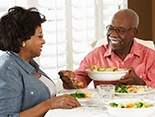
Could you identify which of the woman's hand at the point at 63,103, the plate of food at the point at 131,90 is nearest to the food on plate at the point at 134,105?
the woman's hand at the point at 63,103

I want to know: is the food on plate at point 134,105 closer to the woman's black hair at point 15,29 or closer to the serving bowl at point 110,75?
the serving bowl at point 110,75

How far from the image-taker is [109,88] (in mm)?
2189

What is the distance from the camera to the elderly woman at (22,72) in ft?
6.70

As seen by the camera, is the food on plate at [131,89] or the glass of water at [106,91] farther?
the food on plate at [131,89]

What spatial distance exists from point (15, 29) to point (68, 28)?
1457mm

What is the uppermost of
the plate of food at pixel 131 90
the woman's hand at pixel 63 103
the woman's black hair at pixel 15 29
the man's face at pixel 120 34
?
the woman's black hair at pixel 15 29

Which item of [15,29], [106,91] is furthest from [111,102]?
[15,29]

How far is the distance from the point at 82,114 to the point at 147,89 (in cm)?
64

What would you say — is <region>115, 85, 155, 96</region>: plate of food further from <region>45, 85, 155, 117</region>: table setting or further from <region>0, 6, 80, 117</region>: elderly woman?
<region>0, 6, 80, 117</region>: elderly woman

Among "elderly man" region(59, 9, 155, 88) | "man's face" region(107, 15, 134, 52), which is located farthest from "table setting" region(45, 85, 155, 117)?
"man's face" region(107, 15, 134, 52)

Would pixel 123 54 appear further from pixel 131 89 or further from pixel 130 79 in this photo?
pixel 131 89

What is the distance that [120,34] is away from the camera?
286cm

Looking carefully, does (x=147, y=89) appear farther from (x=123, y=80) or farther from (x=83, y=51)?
(x=83, y=51)

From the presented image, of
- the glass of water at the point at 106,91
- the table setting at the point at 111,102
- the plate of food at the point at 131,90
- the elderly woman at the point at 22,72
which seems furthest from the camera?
the plate of food at the point at 131,90
